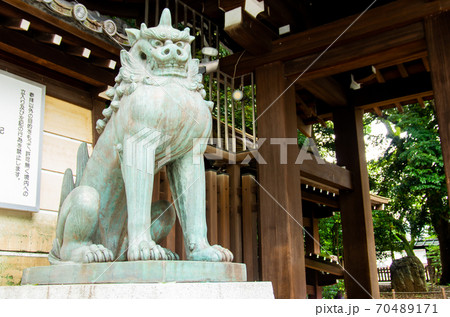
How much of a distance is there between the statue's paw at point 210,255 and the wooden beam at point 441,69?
238 cm

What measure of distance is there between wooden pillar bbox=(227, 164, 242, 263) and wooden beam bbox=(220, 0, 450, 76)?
4.23ft

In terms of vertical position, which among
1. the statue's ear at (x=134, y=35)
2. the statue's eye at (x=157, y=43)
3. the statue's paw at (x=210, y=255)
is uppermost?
the statue's ear at (x=134, y=35)

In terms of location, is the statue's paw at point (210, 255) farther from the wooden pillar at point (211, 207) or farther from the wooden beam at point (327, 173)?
the wooden beam at point (327, 173)

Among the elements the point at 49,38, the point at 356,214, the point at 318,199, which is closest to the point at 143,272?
the point at 49,38

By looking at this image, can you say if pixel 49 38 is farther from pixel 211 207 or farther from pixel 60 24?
pixel 211 207

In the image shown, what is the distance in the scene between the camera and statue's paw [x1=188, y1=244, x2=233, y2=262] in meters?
2.58

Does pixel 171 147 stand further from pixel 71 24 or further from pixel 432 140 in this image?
pixel 432 140

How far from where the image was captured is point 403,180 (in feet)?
37.0

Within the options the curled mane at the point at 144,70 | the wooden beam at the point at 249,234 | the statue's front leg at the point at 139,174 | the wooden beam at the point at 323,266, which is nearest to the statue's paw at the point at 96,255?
the statue's front leg at the point at 139,174

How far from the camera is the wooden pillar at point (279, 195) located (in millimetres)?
4523

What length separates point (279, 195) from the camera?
4.73 metres

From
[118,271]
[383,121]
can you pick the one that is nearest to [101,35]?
[118,271]

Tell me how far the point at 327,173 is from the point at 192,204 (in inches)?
147

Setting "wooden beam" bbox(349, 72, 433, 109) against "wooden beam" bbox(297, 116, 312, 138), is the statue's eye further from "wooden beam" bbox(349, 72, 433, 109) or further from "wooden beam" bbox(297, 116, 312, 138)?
"wooden beam" bbox(297, 116, 312, 138)
